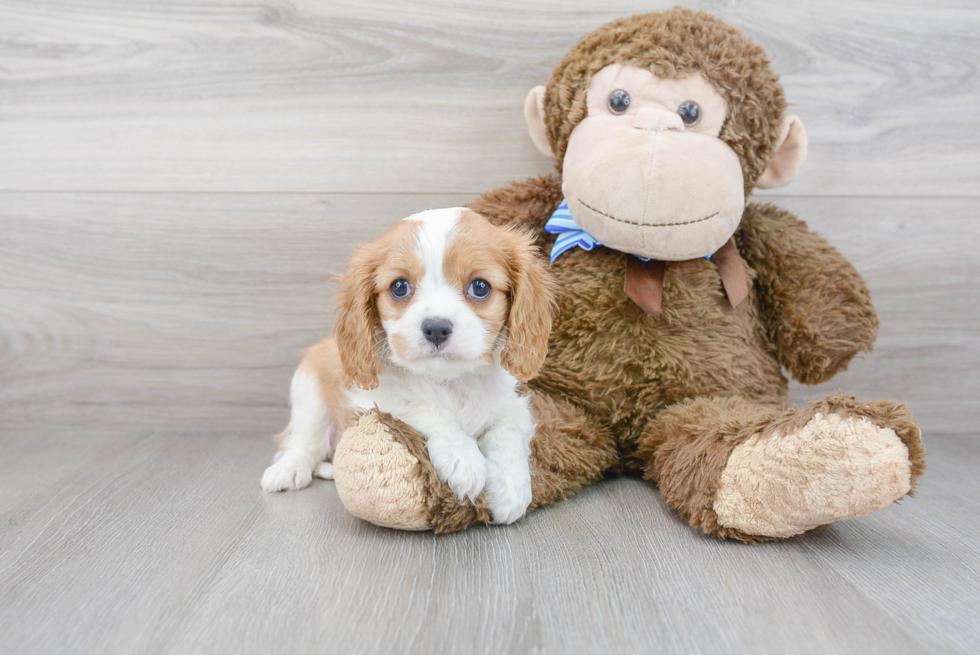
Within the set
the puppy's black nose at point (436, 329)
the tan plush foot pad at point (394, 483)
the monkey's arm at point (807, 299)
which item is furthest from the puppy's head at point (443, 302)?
the monkey's arm at point (807, 299)

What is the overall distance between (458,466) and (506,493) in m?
0.10

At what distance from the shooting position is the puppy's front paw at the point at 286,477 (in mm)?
1479

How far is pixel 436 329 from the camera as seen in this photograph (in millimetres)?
1123

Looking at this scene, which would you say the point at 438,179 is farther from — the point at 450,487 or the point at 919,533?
the point at 919,533

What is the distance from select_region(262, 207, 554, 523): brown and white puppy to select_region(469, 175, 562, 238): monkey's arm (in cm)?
22

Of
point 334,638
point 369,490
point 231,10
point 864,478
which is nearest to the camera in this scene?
point 334,638

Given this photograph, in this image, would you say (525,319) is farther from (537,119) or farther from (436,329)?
(537,119)

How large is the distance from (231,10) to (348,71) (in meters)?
0.33

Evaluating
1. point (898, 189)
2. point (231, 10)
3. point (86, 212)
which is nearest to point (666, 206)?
point (898, 189)

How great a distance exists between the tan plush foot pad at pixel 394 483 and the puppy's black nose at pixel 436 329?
177 millimetres

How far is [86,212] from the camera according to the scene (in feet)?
6.06

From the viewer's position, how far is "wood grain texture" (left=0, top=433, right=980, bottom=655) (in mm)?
892

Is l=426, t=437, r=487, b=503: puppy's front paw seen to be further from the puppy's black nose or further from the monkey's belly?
the monkey's belly

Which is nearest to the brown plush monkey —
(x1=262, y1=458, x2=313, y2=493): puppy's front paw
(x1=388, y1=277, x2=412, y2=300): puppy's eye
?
(x1=388, y1=277, x2=412, y2=300): puppy's eye
